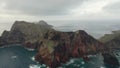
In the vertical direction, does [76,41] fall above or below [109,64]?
above

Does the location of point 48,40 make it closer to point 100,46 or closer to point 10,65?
point 10,65

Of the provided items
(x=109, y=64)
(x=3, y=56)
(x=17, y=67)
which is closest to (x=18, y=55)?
(x=3, y=56)

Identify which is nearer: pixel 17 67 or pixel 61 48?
pixel 17 67

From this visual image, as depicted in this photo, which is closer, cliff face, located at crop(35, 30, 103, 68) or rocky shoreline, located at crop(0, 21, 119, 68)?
rocky shoreline, located at crop(0, 21, 119, 68)

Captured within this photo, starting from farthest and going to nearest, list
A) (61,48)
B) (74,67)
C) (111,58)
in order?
(61,48) < (111,58) < (74,67)

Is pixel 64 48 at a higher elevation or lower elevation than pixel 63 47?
lower

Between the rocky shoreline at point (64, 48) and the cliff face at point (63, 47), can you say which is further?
the cliff face at point (63, 47)

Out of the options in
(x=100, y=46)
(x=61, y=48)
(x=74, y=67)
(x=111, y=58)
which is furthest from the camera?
(x=100, y=46)

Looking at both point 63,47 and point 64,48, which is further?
point 64,48
